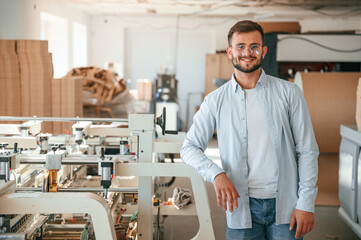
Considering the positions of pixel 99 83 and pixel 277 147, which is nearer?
pixel 277 147

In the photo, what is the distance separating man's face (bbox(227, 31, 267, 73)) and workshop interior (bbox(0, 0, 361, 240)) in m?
0.73

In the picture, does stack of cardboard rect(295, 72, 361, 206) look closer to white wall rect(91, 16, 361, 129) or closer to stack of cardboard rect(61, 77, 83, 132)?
stack of cardboard rect(61, 77, 83, 132)

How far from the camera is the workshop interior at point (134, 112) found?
2229 mm

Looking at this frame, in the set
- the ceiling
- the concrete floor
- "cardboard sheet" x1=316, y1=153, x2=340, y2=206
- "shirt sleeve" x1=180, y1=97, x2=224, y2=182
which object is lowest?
the concrete floor

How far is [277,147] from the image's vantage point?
1.61 metres

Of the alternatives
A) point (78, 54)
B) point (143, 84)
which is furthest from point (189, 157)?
point (78, 54)

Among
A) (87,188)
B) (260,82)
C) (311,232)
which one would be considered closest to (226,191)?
(260,82)

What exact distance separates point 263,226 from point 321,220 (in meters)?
2.62

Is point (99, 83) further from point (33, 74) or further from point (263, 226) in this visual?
point (263, 226)

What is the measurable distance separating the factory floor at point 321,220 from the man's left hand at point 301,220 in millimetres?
2037

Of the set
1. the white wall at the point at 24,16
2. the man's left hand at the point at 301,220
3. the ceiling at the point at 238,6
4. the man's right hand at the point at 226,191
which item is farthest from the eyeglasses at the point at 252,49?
the ceiling at the point at 238,6

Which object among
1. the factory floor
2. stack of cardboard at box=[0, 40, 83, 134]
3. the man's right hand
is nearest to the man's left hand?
the man's right hand

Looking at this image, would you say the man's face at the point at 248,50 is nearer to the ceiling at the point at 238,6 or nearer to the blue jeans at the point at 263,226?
the blue jeans at the point at 263,226

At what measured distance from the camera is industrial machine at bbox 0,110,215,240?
5.78ft
